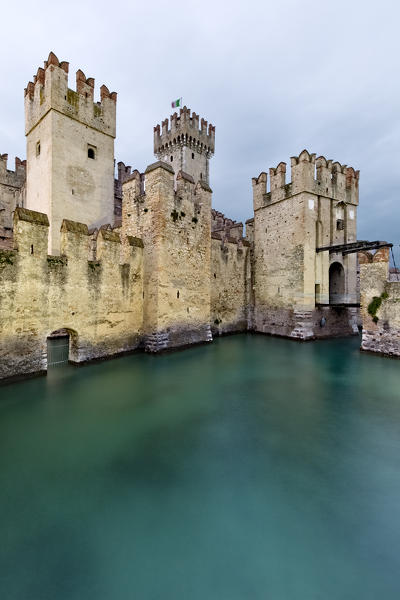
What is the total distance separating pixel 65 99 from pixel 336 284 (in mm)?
17895

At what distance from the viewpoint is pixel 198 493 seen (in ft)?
12.6

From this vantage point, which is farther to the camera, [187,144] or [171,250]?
[187,144]

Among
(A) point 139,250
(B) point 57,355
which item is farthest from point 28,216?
(B) point 57,355

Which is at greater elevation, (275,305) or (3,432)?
(275,305)

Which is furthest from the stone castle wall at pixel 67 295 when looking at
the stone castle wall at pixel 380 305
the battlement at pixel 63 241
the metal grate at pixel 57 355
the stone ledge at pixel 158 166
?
the stone castle wall at pixel 380 305

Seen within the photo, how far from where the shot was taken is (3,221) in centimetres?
1892

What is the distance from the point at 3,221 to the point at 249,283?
16.3 meters

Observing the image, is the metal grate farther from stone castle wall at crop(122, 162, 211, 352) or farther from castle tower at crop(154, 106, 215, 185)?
castle tower at crop(154, 106, 215, 185)

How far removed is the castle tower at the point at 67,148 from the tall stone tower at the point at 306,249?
931cm

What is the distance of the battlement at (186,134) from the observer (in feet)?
101

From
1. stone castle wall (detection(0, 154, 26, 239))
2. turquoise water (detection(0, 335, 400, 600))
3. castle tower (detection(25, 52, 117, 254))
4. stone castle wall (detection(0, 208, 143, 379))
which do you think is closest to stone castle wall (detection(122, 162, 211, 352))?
stone castle wall (detection(0, 208, 143, 379))

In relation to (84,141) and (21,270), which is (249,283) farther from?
(21,270)

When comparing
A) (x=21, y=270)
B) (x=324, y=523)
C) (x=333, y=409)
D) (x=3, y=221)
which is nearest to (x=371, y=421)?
(x=333, y=409)

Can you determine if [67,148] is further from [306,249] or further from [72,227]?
[306,249]
